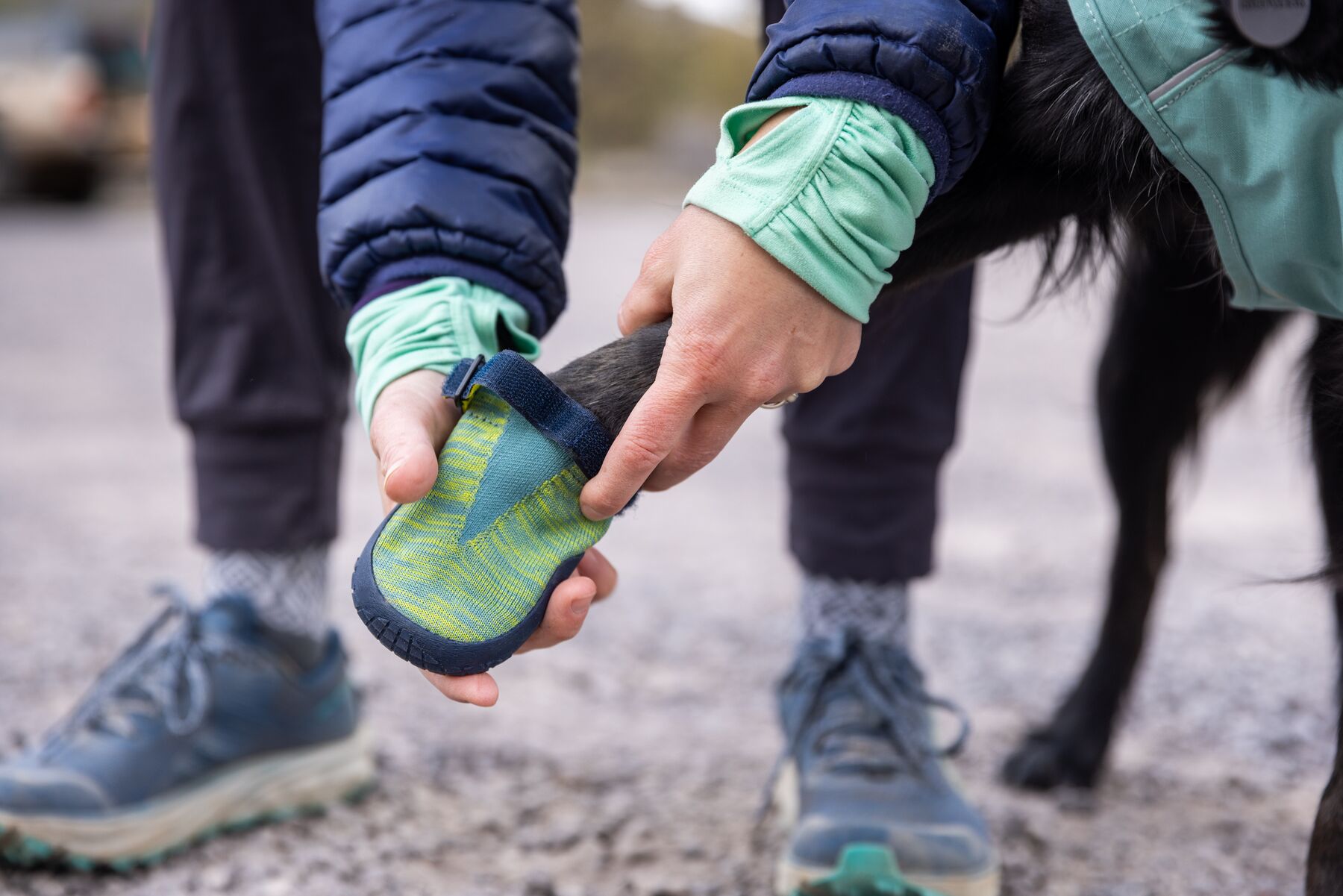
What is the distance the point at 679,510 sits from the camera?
3.02 metres

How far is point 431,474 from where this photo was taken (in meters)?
0.86

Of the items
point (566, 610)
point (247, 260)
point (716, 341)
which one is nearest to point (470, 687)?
point (566, 610)

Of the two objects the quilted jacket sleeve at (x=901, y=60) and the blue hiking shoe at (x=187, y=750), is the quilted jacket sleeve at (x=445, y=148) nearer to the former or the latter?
the quilted jacket sleeve at (x=901, y=60)

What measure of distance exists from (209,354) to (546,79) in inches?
23.8

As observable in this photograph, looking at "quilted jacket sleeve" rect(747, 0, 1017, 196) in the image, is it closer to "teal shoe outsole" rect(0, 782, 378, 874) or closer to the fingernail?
the fingernail

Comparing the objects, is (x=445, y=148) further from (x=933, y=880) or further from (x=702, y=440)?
(x=933, y=880)

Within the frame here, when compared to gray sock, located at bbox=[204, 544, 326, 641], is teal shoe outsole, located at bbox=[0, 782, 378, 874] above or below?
below

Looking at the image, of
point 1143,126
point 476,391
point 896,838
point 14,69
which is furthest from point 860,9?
point 14,69

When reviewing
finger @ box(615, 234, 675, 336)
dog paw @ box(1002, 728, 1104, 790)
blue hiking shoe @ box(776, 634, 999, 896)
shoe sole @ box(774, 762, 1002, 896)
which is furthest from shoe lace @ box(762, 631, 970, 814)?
finger @ box(615, 234, 675, 336)

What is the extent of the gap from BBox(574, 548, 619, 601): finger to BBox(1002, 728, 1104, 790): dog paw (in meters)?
0.87

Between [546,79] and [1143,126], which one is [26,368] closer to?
[546,79]

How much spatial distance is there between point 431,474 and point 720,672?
127 centimetres

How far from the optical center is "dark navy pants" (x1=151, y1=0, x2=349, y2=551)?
4.66 ft

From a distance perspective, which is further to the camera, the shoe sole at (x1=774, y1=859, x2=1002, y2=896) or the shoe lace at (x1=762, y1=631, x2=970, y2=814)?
the shoe lace at (x1=762, y1=631, x2=970, y2=814)
